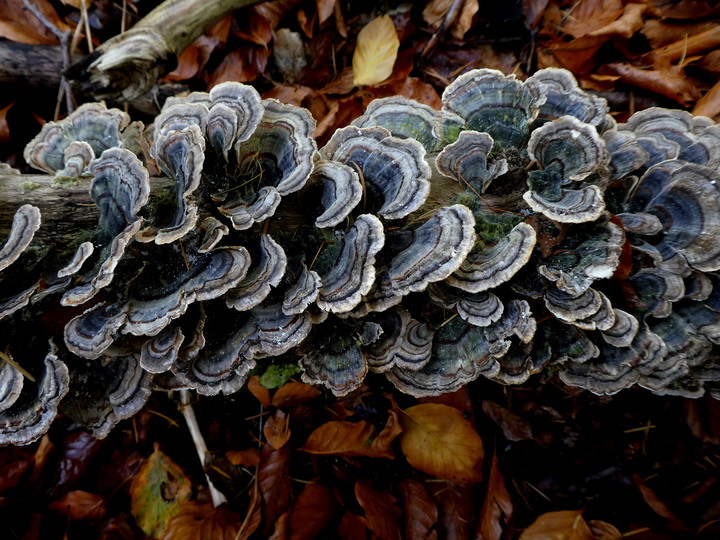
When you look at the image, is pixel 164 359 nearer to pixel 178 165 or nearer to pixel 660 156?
pixel 178 165

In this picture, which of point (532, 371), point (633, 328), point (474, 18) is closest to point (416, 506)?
point (532, 371)

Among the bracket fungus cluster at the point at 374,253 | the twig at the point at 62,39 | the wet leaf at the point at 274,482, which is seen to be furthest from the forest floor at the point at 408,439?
the bracket fungus cluster at the point at 374,253

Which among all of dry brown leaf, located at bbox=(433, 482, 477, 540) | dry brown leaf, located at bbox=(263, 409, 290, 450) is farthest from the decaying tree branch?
dry brown leaf, located at bbox=(433, 482, 477, 540)

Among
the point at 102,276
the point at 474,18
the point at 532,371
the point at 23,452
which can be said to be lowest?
the point at 23,452

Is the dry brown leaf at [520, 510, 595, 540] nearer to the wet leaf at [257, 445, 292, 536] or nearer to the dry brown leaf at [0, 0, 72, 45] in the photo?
the wet leaf at [257, 445, 292, 536]

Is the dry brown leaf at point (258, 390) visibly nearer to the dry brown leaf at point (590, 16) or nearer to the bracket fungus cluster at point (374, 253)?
the bracket fungus cluster at point (374, 253)

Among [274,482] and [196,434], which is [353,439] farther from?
[196,434]
